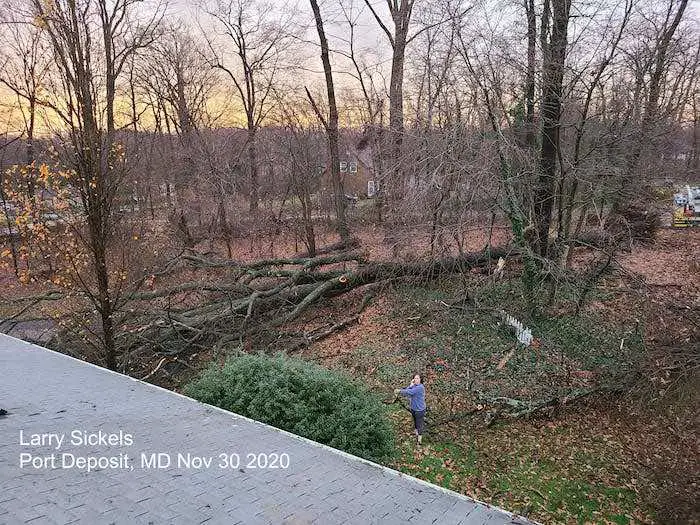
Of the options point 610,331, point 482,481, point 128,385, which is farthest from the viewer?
point 610,331

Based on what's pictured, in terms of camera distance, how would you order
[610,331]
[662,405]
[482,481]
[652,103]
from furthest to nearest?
[652,103] → [610,331] → [662,405] → [482,481]

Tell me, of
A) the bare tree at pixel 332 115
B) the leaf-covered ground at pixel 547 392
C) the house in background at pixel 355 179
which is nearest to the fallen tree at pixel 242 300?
the leaf-covered ground at pixel 547 392

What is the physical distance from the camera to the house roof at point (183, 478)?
3.63 meters

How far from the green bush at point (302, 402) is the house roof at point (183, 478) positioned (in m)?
1.07

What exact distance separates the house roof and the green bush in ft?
3.51

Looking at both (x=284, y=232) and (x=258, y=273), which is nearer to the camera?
(x=258, y=273)

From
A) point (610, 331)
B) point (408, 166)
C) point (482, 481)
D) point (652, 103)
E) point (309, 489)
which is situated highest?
point (652, 103)

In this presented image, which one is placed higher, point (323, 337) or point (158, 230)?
point (158, 230)

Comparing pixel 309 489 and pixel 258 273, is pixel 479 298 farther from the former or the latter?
pixel 309 489

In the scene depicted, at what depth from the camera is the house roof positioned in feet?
11.9

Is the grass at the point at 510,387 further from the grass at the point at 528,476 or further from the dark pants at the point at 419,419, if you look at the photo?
the dark pants at the point at 419,419

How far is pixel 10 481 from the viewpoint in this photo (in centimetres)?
374

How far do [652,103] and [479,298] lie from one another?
7774 millimetres

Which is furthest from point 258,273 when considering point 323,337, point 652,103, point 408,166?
point 652,103
